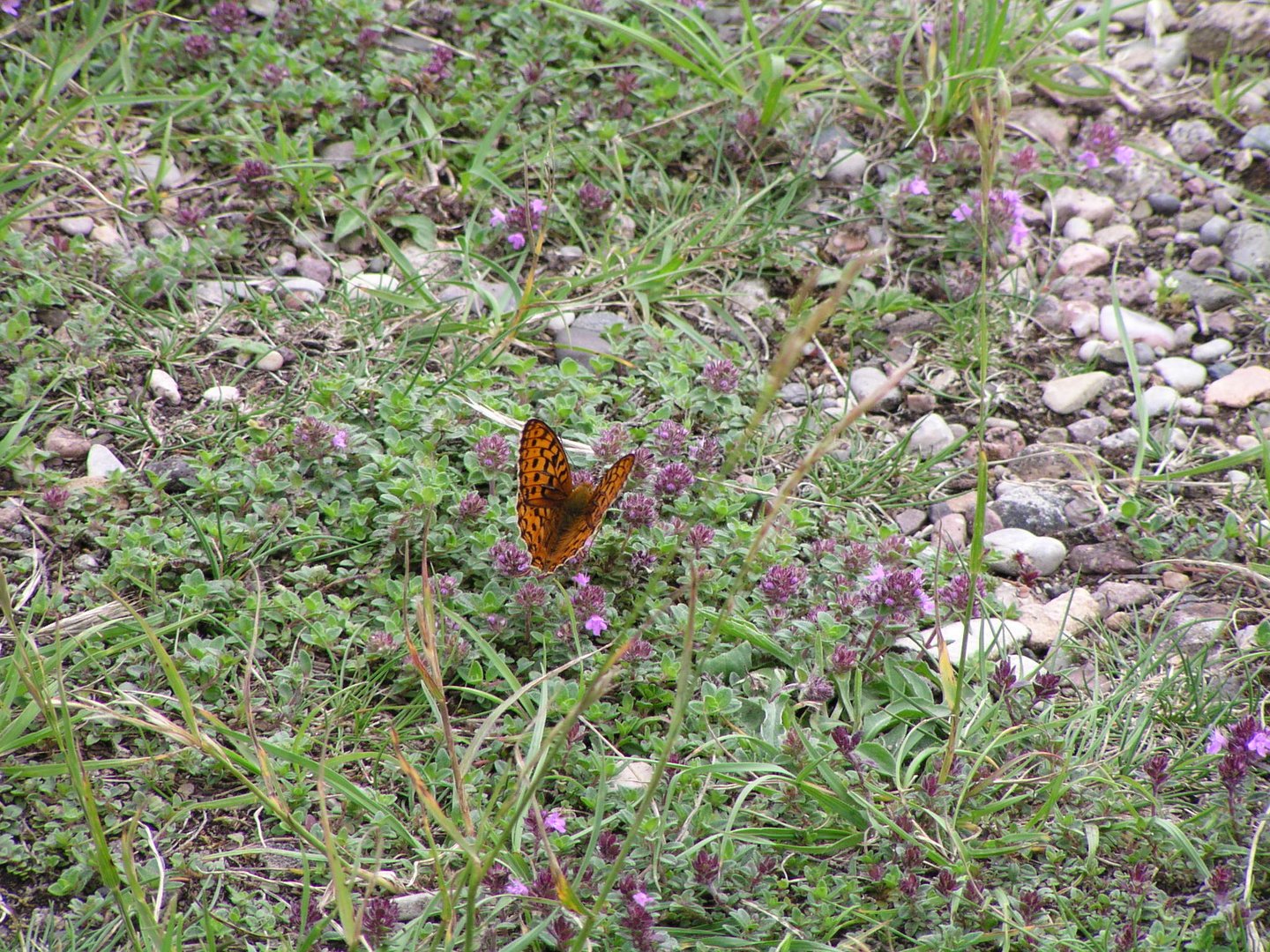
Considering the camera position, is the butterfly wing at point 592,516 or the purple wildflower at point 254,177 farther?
the purple wildflower at point 254,177

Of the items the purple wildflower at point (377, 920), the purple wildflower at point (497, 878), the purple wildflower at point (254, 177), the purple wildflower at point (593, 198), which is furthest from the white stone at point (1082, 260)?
the purple wildflower at point (377, 920)

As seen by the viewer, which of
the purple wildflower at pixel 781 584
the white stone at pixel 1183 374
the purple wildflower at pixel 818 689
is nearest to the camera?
the purple wildflower at pixel 818 689

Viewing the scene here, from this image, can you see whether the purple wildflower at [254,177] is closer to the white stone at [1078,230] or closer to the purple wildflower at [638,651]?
the purple wildflower at [638,651]

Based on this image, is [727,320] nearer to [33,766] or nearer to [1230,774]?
[1230,774]

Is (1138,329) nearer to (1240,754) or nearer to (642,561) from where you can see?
(1240,754)

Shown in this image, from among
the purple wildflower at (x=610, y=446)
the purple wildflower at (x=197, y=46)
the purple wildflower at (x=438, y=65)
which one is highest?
the purple wildflower at (x=438, y=65)

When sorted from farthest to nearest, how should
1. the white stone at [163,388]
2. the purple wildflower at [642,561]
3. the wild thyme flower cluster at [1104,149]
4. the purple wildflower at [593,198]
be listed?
the wild thyme flower cluster at [1104,149]
the purple wildflower at [593,198]
the white stone at [163,388]
the purple wildflower at [642,561]

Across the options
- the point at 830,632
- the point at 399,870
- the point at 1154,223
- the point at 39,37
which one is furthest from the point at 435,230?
the point at 1154,223
